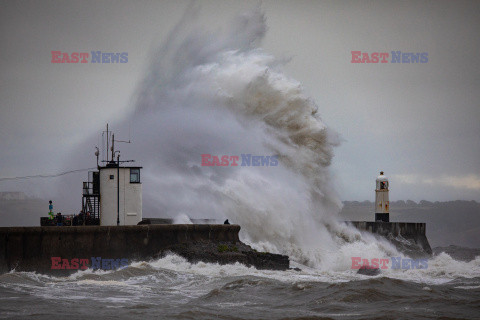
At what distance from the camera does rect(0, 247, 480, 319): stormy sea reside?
42.2 ft

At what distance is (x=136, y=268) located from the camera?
18547 millimetres

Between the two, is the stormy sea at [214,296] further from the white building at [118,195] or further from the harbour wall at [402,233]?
the harbour wall at [402,233]

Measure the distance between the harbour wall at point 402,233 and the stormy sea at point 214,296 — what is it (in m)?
11.1

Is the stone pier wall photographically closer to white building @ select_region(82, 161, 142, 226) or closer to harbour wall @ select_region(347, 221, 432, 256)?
white building @ select_region(82, 161, 142, 226)

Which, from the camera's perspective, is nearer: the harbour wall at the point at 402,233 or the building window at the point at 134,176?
the building window at the point at 134,176

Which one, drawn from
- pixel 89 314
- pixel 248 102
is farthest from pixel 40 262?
pixel 248 102

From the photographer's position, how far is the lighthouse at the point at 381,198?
32031 millimetres

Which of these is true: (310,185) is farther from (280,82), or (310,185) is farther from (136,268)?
(136,268)

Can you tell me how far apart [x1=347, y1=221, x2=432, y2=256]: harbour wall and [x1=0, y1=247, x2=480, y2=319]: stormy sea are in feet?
36.3

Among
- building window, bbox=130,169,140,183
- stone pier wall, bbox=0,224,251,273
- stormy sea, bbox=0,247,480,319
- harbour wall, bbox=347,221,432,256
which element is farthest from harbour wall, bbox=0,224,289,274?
harbour wall, bbox=347,221,432,256

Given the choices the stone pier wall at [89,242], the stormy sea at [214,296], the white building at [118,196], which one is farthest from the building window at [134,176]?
the stormy sea at [214,296]

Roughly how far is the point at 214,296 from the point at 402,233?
19.2m

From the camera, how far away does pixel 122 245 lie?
18938 millimetres

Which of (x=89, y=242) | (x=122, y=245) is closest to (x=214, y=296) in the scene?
(x=122, y=245)
